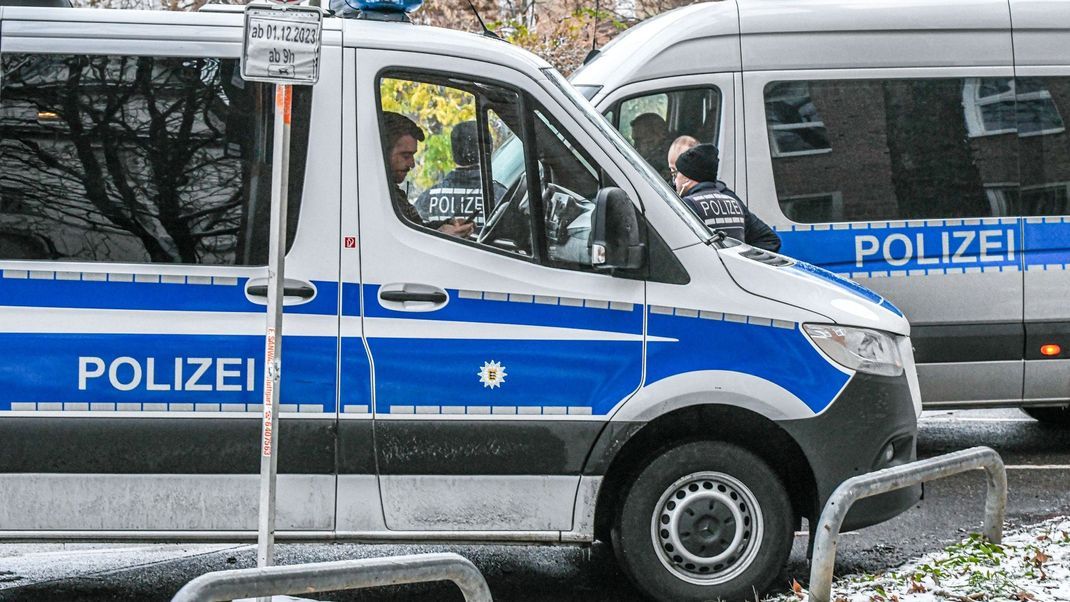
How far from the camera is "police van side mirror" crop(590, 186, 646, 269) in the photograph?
532cm

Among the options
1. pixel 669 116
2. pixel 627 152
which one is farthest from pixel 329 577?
pixel 669 116

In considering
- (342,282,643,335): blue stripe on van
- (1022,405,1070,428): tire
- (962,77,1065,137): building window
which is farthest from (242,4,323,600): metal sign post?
(1022,405,1070,428): tire

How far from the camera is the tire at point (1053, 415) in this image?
9836 millimetres

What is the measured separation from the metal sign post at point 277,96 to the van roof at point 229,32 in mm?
635

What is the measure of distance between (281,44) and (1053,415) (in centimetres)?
698

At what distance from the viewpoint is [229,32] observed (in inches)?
208

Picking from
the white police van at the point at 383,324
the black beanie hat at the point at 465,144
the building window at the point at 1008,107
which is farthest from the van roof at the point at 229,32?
the building window at the point at 1008,107

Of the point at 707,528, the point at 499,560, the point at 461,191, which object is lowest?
the point at 499,560

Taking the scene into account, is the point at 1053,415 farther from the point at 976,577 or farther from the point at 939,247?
the point at 976,577

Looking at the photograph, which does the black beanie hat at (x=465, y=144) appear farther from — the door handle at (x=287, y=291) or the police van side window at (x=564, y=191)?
the door handle at (x=287, y=291)

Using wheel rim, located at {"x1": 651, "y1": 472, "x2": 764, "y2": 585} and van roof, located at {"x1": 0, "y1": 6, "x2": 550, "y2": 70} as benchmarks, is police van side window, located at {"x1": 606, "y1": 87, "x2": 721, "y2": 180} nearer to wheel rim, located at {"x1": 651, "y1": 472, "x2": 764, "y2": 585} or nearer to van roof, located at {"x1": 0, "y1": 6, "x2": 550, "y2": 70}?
van roof, located at {"x1": 0, "y1": 6, "x2": 550, "y2": 70}

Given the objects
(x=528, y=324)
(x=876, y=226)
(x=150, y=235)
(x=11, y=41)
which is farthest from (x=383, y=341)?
(x=876, y=226)

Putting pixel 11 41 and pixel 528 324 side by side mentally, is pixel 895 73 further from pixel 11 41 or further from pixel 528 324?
pixel 11 41

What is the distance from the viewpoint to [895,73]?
28.0 feet
